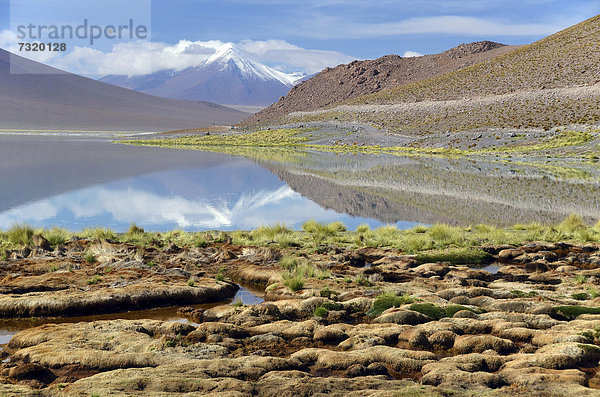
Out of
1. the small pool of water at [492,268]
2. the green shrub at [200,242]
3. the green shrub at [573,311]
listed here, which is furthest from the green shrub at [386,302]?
the green shrub at [200,242]

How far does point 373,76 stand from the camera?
162m

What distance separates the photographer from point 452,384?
6.82 m

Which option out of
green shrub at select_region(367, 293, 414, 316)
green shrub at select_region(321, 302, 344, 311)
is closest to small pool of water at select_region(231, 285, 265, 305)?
green shrub at select_region(321, 302, 344, 311)

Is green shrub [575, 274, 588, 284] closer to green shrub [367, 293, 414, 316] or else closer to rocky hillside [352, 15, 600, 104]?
green shrub [367, 293, 414, 316]

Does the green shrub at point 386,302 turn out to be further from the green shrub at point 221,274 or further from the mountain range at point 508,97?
the mountain range at point 508,97

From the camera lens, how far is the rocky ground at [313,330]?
6.91 meters

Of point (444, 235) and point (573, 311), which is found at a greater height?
point (444, 235)

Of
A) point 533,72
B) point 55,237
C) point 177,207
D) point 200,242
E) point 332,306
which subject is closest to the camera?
point 332,306

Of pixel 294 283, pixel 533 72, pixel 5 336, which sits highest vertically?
pixel 533 72

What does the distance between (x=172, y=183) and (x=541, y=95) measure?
56.7 m

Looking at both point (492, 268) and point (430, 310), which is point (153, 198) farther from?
point (430, 310)

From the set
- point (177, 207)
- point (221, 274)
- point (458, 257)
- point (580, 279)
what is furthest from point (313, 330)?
point (177, 207)

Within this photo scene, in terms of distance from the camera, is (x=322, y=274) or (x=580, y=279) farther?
(x=322, y=274)

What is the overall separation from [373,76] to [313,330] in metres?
158
